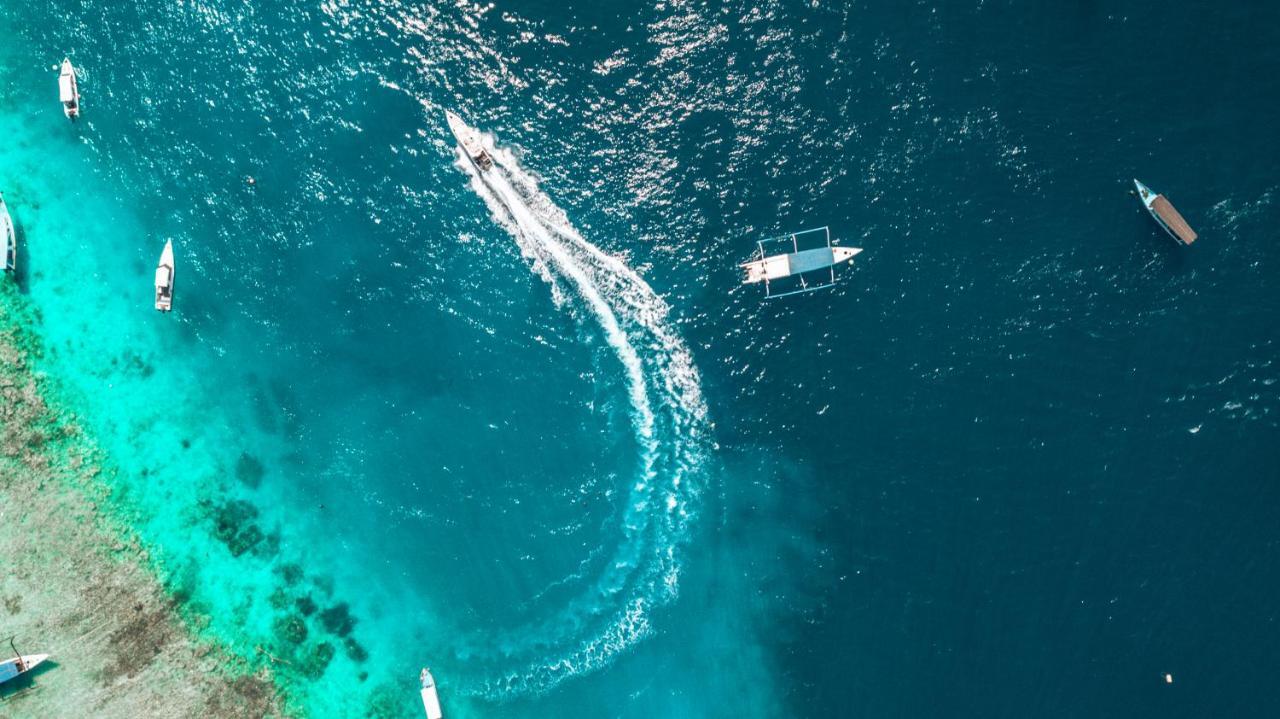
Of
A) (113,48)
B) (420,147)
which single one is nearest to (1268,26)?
(420,147)

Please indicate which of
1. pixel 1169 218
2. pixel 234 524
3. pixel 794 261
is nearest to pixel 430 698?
pixel 234 524

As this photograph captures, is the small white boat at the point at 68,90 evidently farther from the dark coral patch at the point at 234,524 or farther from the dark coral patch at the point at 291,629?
the dark coral patch at the point at 291,629

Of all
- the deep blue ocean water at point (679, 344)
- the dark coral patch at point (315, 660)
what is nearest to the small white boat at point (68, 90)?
the deep blue ocean water at point (679, 344)

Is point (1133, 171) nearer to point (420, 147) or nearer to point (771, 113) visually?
point (771, 113)

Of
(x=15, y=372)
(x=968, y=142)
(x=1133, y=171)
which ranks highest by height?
(x=968, y=142)

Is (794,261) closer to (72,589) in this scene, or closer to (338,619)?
(338,619)

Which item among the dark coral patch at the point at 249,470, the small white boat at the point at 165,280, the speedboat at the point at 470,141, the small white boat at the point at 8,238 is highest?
the speedboat at the point at 470,141

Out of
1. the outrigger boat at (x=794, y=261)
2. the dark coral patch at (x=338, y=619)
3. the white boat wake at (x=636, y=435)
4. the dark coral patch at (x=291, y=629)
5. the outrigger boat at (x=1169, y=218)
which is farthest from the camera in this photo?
the dark coral patch at (x=338, y=619)
